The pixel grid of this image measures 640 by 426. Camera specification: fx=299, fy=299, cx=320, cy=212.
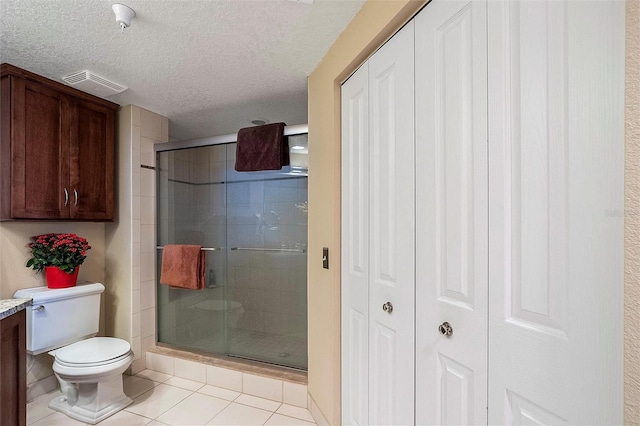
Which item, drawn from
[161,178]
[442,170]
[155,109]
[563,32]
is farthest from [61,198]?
[563,32]

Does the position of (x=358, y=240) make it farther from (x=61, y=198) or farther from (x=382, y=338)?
(x=61, y=198)

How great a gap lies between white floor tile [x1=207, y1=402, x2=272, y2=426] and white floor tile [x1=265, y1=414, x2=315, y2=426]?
1.7 inches

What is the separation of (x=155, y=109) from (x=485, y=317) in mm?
2886

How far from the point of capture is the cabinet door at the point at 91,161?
2.21 m

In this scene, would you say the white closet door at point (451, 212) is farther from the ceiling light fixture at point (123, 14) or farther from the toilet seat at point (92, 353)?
the toilet seat at point (92, 353)

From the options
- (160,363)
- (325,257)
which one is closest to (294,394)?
(325,257)

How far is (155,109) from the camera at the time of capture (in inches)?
104

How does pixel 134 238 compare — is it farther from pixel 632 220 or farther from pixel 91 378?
pixel 632 220

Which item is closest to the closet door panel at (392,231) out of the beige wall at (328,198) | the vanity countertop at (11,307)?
the beige wall at (328,198)

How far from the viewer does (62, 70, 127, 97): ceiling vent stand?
78.1 inches

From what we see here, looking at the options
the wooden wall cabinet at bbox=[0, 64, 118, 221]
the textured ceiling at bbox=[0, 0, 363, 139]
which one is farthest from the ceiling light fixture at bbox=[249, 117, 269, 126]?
the wooden wall cabinet at bbox=[0, 64, 118, 221]

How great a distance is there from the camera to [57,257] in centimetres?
210

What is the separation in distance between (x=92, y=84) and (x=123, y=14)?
3.33 ft

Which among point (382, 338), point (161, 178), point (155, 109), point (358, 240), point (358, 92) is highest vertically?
point (155, 109)
